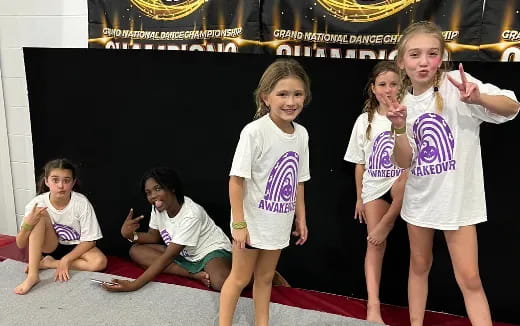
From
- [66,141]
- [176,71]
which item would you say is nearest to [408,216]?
[176,71]

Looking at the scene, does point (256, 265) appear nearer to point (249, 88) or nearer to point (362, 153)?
point (362, 153)

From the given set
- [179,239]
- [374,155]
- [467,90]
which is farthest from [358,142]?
[179,239]

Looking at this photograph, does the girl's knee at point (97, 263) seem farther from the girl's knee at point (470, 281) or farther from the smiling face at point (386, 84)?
the girl's knee at point (470, 281)

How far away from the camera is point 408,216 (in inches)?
87.5

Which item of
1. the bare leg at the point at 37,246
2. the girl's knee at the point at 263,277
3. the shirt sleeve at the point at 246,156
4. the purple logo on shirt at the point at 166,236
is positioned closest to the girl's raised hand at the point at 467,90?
the shirt sleeve at the point at 246,156

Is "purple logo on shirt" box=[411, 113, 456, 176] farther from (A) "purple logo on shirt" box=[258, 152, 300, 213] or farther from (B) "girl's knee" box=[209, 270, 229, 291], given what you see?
(B) "girl's knee" box=[209, 270, 229, 291]

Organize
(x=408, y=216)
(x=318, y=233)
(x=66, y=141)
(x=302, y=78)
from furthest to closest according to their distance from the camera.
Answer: (x=66, y=141) → (x=318, y=233) → (x=408, y=216) → (x=302, y=78)

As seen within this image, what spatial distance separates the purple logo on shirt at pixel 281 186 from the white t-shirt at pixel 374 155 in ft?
1.93

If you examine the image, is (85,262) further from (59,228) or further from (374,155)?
(374,155)

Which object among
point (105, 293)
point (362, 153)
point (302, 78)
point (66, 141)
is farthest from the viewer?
point (66, 141)

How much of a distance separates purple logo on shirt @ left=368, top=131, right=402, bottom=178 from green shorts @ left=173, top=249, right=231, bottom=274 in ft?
3.61

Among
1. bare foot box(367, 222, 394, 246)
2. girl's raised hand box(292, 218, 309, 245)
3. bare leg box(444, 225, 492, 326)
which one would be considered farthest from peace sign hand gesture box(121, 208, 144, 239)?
bare leg box(444, 225, 492, 326)

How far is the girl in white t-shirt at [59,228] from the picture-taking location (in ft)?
9.64

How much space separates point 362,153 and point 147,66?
1.55 m
